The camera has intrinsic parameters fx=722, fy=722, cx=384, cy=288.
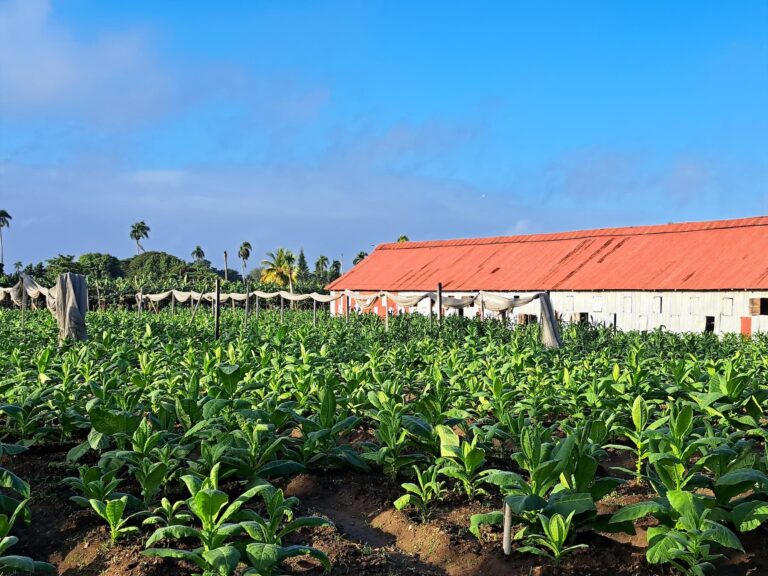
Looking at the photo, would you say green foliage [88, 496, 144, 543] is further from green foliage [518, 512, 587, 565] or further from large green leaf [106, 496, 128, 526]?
green foliage [518, 512, 587, 565]

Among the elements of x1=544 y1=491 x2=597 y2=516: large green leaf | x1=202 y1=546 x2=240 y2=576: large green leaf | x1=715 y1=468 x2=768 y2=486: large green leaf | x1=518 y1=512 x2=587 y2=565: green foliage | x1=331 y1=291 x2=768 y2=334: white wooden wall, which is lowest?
x1=518 y1=512 x2=587 y2=565: green foliage

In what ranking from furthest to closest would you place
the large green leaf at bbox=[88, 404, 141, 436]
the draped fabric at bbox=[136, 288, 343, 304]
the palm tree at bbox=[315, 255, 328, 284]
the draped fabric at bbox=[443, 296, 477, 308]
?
1. the palm tree at bbox=[315, 255, 328, 284]
2. the draped fabric at bbox=[136, 288, 343, 304]
3. the draped fabric at bbox=[443, 296, 477, 308]
4. the large green leaf at bbox=[88, 404, 141, 436]

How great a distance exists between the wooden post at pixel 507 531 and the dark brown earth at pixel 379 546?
68mm

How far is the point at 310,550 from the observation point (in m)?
3.80

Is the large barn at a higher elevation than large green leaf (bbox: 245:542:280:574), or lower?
higher

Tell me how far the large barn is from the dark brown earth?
17444 mm

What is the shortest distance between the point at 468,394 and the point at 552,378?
58.1 inches

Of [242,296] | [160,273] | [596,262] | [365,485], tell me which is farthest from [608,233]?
[160,273]

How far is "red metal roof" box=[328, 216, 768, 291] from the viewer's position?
91.5ft

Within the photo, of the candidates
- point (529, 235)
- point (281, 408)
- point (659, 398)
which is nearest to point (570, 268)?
point (529, 235)

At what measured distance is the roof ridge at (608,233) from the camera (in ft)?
103

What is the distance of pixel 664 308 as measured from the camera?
27.9 metres

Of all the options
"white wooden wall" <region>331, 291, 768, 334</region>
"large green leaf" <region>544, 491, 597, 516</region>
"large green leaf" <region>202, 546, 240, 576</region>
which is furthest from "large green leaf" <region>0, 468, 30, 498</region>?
"white wooden wall" <region>331, 291, 768, 334</region>

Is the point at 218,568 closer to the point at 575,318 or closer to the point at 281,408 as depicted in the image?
the point at 281,408
